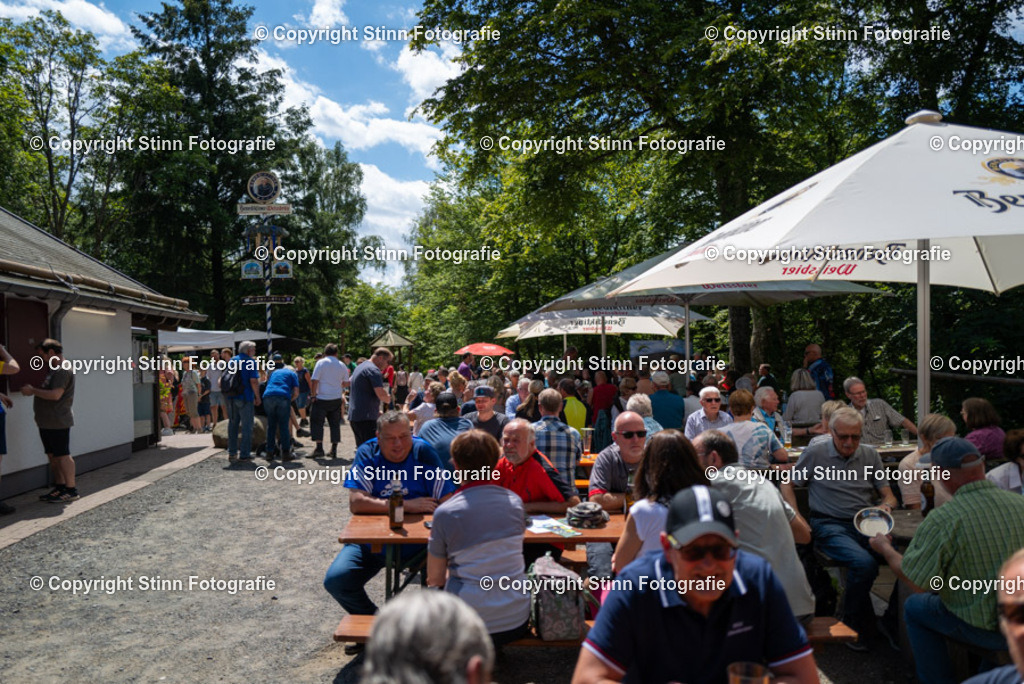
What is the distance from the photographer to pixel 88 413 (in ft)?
35.4

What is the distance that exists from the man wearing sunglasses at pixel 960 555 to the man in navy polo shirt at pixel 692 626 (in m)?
1.42

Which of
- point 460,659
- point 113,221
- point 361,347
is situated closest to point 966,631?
point 460,659

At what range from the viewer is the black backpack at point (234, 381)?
11523mm

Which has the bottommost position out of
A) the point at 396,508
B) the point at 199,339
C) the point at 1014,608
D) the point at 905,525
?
the point at 905,525

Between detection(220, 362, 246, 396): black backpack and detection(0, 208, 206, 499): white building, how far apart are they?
6.28 ft

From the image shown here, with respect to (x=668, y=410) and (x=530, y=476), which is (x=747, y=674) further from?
(x=668, y=410)

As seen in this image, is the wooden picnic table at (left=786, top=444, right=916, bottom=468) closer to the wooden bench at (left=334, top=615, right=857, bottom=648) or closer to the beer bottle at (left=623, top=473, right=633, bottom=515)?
the beer bottle at (left=623, top=473, right=633, bottom=515)

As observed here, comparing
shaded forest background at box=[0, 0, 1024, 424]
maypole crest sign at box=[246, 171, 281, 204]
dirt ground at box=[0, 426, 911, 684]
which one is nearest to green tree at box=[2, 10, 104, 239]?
shaded forest background at box=[0, 0, 1024, 424]

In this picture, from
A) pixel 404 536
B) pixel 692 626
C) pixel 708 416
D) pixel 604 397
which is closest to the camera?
pixel 692 626

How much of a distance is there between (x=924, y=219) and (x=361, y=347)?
135 ft

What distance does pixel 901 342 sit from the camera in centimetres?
1282

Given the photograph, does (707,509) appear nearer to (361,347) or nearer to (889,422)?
(889,422)

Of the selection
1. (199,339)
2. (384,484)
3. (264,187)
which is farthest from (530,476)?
(199,339)

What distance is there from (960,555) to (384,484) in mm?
3476
